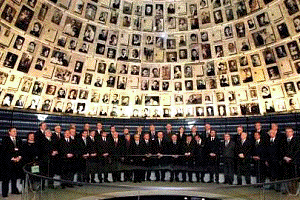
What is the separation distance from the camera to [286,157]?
461 inches

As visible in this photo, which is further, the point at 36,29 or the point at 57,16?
the point at 57,16

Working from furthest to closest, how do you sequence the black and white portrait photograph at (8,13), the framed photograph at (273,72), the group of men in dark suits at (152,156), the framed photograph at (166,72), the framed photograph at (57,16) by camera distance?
the framed photograph at (166,72) → the framed photograph at (273,72) → the framed photograph at (57,16) → the black and white portrait photograph at (8,13) → the group of men in dark suits at (152,156)

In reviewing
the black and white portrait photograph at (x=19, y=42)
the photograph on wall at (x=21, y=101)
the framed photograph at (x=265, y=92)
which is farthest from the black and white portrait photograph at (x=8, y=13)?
the framed photograph at (x=265, y=92)

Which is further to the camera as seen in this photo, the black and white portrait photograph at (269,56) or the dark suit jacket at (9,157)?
the black and white portrait photograph at (269,56)

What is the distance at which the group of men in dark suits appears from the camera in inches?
391

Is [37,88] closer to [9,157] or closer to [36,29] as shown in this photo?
[36,29]

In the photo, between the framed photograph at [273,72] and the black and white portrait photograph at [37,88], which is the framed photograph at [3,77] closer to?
the black and white portrait photograph at [37,88]

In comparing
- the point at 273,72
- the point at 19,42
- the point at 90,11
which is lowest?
the point at 273,72

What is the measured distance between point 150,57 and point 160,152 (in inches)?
258

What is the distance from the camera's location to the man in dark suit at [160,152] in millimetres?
12306

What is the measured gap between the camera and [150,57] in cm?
1923

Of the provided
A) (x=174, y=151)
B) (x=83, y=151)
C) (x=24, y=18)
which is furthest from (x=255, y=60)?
(x=24, y=18)

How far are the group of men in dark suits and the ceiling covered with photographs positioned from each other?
10.8ft

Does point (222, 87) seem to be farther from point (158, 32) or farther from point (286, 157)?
point (286, 157)
